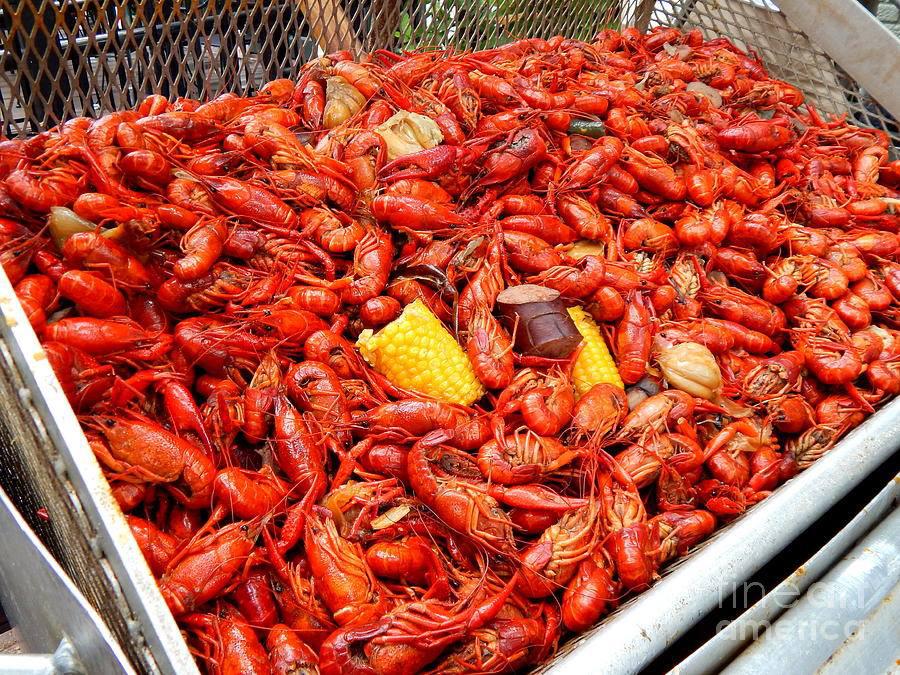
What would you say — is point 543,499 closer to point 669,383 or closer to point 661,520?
point 661,520

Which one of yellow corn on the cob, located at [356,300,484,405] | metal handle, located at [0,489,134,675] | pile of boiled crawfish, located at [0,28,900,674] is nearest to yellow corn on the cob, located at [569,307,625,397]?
pile of boiled crawfish, located at [0,28,900,674]

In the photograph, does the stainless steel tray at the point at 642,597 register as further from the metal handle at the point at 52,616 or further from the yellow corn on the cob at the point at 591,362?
the yellow corn on the cob at the point at 591,362

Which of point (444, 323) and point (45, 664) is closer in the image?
point (45, 664)

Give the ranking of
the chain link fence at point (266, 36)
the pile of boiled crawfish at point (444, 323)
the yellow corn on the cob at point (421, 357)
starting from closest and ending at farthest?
the pile of boiled crawfish at point (444, 323) < the yellow corn on the cob at point (421, 357) < the chain link fence at point (266, 36)

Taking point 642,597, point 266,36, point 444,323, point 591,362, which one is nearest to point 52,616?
point 642,597

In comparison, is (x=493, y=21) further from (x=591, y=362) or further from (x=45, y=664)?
(x=45, y=664)

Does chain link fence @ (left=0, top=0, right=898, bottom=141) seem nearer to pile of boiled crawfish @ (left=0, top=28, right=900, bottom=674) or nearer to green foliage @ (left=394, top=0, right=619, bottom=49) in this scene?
green foliage @ (left=394, top=0, right=619, bottom=49)

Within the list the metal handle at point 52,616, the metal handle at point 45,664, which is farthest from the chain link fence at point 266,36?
the metal handle at point 45,664
